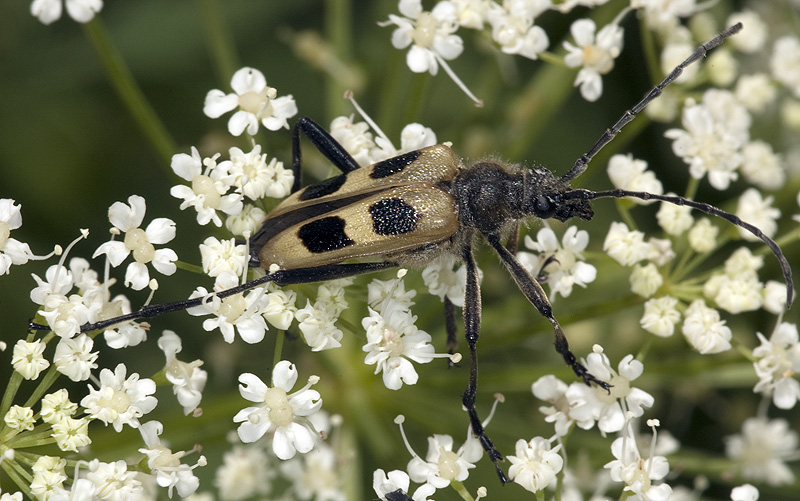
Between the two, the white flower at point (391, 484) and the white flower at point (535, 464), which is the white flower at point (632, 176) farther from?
the white flower at point (391, 484)

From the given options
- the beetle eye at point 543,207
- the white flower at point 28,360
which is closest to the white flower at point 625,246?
the beetle eye at point 543,207

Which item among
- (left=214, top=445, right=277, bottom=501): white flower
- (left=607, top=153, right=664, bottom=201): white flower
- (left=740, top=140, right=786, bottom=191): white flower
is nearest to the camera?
(left=607, top=153, right=664, bottom=201): white flower

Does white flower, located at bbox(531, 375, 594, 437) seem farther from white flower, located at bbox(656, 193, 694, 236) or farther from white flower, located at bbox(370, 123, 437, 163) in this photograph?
white flower, located at bbox(370, 123, 437, 163)

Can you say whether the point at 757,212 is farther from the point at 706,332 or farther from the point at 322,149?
the point at 322,149

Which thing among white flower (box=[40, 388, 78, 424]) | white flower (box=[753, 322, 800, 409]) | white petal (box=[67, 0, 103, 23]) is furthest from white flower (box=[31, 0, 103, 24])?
white flower (box=[753, 322, 800, 409])

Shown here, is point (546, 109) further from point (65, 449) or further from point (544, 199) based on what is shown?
point (65, 449)

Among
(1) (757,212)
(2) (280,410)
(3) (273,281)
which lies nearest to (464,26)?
(3) (273,281)

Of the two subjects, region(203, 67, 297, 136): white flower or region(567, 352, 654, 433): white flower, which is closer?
region(567, 352, 654, 433): white flower

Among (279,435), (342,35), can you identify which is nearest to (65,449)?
(279,435)
